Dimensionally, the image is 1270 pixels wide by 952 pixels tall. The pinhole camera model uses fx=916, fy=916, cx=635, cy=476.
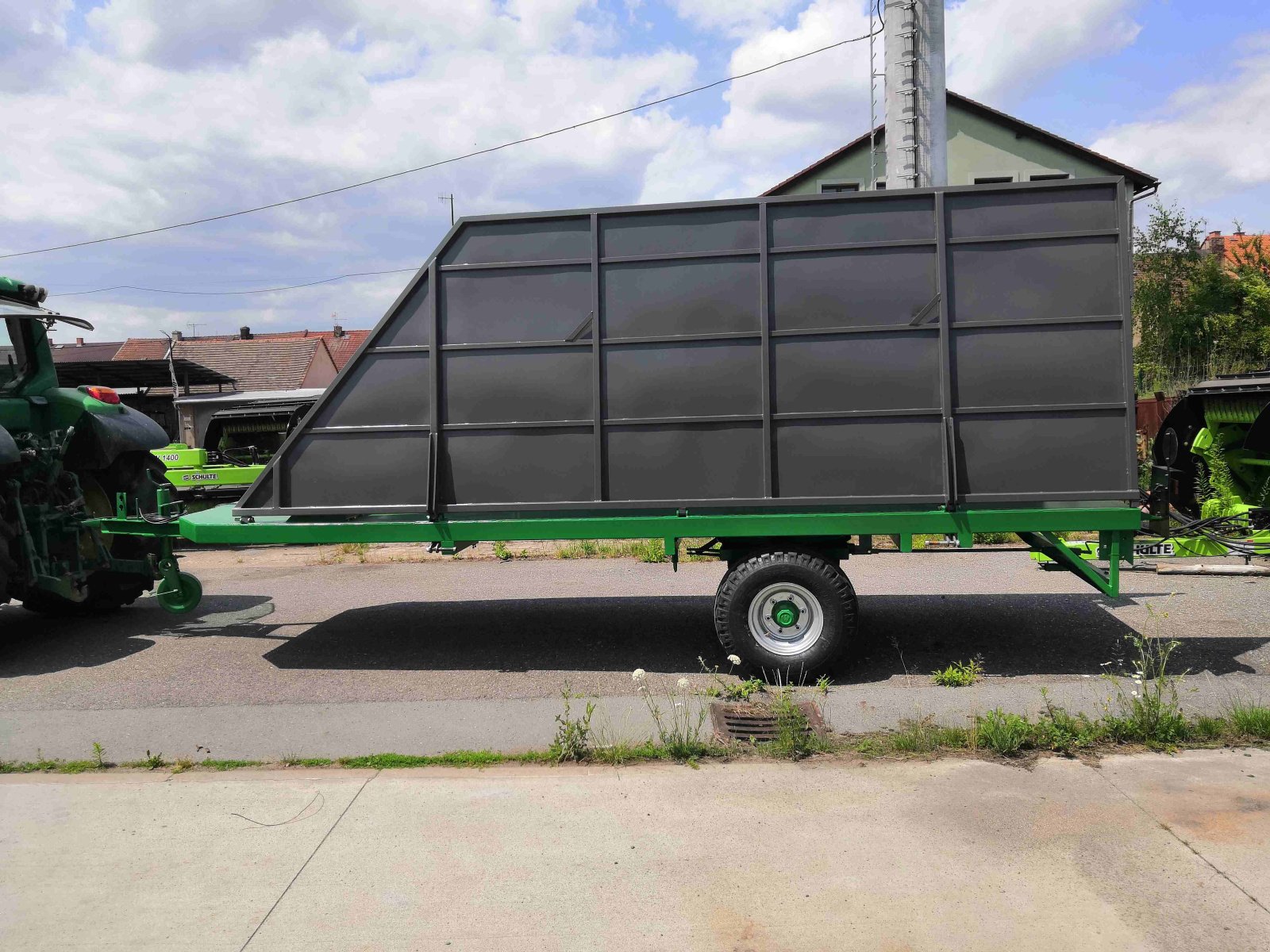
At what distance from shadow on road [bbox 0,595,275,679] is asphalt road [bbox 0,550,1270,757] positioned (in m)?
0.03

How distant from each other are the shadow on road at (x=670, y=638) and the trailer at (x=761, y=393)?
2.45 feet

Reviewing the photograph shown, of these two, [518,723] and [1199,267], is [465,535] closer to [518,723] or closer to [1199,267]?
[518,723]

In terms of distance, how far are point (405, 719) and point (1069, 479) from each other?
428 centimetres

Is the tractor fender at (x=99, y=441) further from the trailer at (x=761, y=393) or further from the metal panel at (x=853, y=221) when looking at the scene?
the metal panel at (x=853, y=221)

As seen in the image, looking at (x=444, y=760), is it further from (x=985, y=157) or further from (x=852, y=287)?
(x=985, y=157)

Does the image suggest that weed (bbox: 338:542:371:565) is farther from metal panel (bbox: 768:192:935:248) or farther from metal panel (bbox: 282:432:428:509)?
metal panel (bbox: 768:192:935:248)

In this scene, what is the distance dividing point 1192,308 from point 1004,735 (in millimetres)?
22276

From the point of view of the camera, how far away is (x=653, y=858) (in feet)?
11.8

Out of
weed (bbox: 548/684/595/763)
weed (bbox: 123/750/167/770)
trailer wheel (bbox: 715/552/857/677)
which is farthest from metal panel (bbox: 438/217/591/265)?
weed (bbox: 123/750/167/770)

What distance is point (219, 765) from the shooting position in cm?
470

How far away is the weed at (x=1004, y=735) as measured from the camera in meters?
4.55

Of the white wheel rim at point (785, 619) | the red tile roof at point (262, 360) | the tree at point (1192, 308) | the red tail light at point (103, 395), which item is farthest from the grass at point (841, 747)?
the red tile roof at point (262, 360)

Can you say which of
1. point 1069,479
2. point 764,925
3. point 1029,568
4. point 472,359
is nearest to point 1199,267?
point 1029,568

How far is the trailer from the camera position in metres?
5.70
